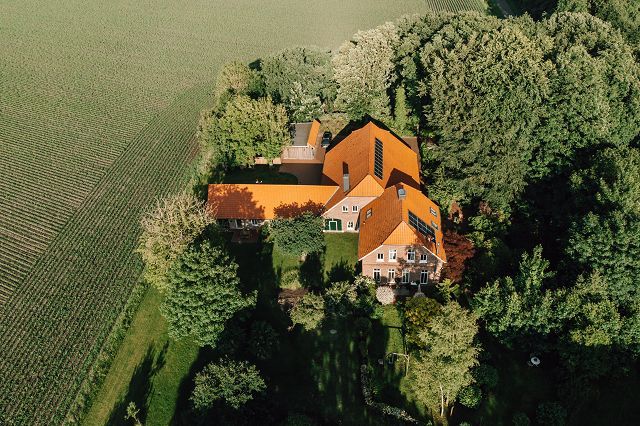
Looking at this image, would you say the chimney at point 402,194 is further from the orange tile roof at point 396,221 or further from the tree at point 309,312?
the tree at point 309,312

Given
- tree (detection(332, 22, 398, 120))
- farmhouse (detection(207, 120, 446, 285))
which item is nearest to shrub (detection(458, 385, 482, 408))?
farmhouse (detection(207, 120, 446, 285))

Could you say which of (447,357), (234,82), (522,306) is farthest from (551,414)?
(234,82)

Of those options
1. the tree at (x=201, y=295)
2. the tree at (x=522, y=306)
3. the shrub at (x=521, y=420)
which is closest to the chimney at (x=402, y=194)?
the tree at (x=522, y=306)

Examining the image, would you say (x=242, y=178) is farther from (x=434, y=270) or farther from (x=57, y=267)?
(x=434, y=270)

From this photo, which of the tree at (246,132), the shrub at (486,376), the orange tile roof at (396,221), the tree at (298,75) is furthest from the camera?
the tree at (298,75)

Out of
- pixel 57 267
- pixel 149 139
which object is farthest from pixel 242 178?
pixel 57 267

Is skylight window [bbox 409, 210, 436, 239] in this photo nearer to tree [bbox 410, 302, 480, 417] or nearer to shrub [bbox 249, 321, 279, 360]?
tree [bbox 410, 302, 480, 417]

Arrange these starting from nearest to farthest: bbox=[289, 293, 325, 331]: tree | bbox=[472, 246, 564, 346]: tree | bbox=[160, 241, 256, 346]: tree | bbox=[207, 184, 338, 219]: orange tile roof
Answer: bbox=[472, 246, 564, 346]: tree < bbox=[160, 241, 256, 346]: tree < bbox=[289, 293, 325, 331]: tree < bbox=[207, 184, 338, 219]: orange tile roof

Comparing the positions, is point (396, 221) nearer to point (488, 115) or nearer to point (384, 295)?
point (384, 295)
